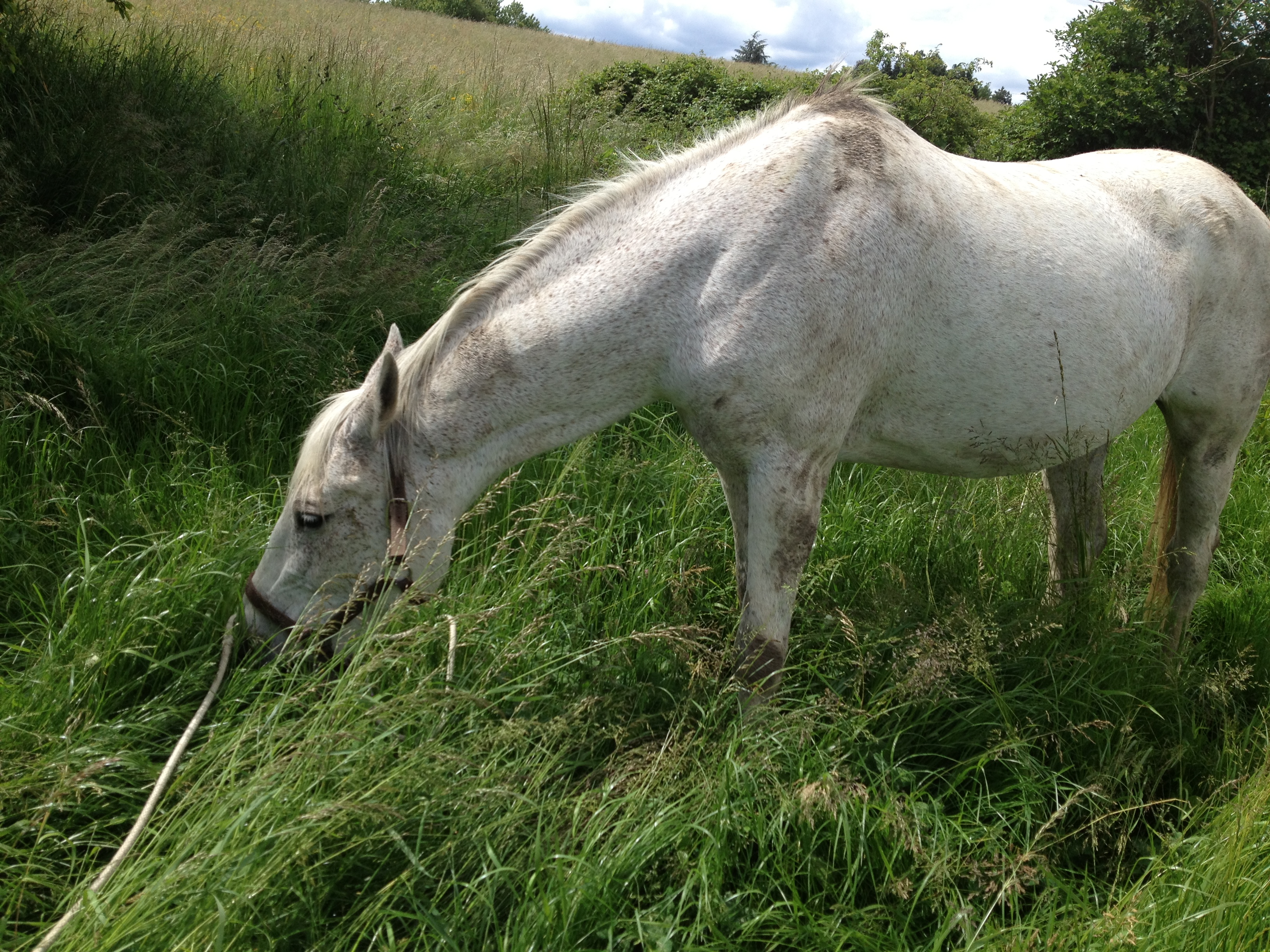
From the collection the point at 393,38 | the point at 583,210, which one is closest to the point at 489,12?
the point at 393,38

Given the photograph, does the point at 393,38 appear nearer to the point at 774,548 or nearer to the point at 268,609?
the point at 268,609

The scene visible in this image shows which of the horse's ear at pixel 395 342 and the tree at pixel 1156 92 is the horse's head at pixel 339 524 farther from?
the tree at pixel 1156 92

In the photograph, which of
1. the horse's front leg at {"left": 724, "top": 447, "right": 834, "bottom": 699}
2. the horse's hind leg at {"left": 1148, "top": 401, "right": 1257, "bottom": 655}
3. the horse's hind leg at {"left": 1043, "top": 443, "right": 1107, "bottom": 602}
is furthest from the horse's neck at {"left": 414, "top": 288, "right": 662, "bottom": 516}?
the horse's hind leg at {"left": 1148, "top": 401, "right": 1257, "bottom": 655}

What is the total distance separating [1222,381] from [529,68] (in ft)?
38.6

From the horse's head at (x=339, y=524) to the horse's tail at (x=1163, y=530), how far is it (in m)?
3.09

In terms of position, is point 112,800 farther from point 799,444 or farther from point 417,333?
point 417,333

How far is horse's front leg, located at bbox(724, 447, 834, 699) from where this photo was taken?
262 centimetres

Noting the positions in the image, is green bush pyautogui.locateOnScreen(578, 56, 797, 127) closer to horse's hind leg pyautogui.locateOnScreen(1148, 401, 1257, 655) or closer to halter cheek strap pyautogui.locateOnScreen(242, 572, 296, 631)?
horse's hind leg pyautogui.locateOnScreen(1148, 401, 1257, 655)

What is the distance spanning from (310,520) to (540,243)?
43.0 inches

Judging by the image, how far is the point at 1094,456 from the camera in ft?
12.6

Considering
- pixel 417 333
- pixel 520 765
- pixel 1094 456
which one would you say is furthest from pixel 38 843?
pixel 1094 456

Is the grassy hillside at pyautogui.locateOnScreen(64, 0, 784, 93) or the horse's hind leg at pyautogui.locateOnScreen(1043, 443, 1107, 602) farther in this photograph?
the grassy hillside at pyautogui.locateOnScreen(64, 0, 784, 93)

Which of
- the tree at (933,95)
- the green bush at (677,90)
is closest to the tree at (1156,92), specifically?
the tree at (933,95)

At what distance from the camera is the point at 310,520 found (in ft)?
8.25
